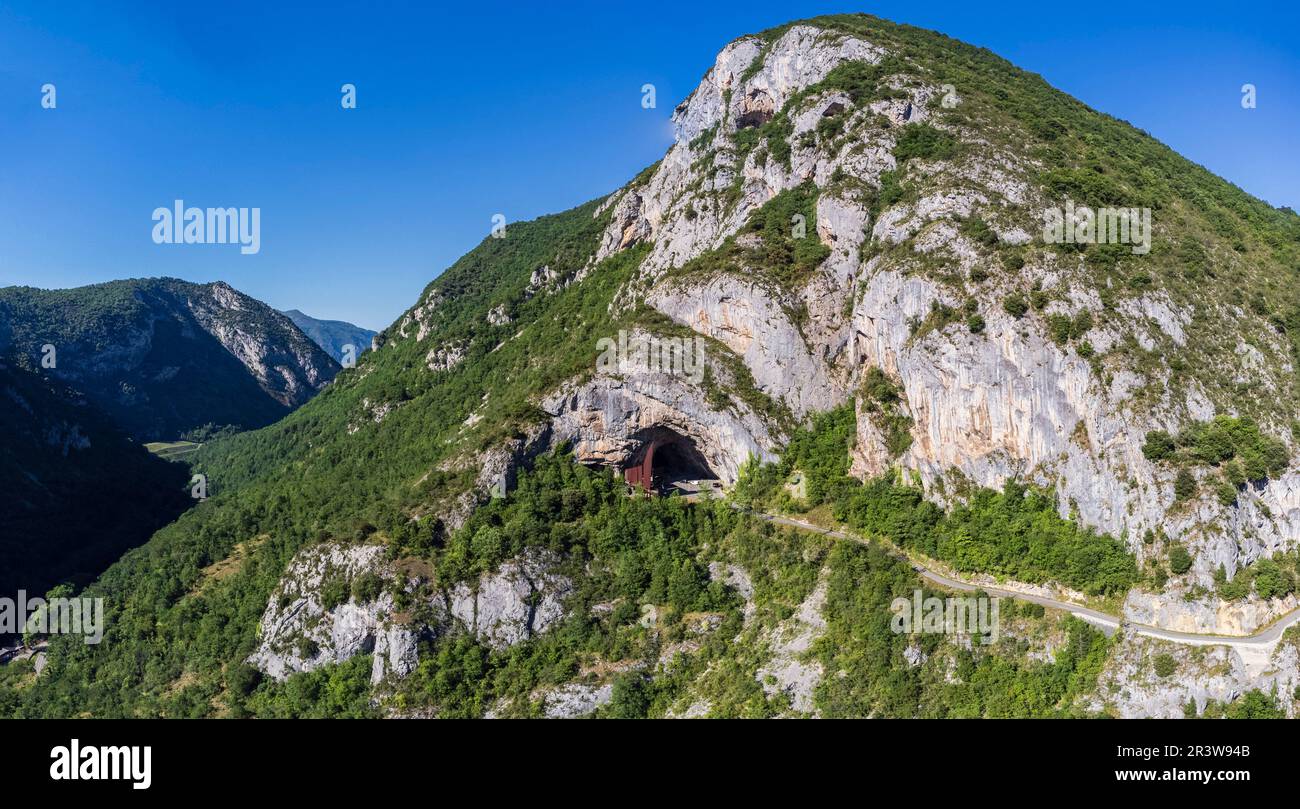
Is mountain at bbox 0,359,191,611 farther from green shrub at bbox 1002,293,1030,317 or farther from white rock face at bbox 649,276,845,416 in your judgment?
green shrub at bbox 1002,293,1030,317

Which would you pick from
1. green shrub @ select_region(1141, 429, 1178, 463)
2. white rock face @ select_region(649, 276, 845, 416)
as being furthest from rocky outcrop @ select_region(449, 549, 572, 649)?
green shrub @ select_region(1141, 429, 1178, 463)

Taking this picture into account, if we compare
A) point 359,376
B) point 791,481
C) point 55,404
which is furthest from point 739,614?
point 55,404

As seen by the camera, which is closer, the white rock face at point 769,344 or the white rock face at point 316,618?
the white rock face at point 316,618

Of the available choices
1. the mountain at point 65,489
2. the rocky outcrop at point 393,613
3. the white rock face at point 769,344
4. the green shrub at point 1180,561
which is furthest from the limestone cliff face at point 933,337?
the mountain at point 65,489

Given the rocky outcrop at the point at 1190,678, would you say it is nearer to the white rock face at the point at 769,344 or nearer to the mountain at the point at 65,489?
the white rock face at the point at 769,344

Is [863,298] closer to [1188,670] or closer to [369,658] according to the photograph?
[1188,670]
